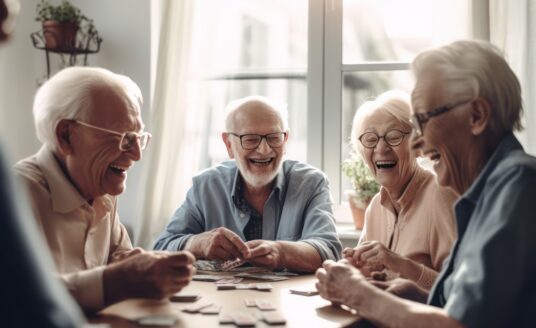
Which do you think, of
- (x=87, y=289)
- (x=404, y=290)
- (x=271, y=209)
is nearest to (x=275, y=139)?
(x=271, y=209)

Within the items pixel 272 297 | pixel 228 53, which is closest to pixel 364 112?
pixel 272 297

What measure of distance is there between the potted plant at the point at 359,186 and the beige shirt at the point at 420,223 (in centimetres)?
93

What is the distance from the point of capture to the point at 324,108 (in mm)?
3982

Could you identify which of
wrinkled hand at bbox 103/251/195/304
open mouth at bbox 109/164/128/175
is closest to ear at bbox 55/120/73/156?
open mouth at bbox 109/164/128/175

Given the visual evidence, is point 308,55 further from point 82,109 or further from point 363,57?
point 82,109

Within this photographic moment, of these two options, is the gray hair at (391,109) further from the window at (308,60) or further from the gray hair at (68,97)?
the window at (308,60)

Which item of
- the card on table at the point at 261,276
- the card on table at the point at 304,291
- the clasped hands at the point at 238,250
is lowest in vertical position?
the card on table at the point at 304,291

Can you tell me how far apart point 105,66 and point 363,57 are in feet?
5.45

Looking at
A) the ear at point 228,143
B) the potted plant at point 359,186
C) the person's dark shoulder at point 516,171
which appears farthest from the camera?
the potted plant at point 359,186

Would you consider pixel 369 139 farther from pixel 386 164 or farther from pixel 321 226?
pixel 321 226

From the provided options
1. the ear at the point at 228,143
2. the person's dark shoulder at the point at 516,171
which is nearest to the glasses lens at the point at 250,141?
the ear at the point at 228,143

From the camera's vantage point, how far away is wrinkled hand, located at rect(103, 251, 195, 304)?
166cm

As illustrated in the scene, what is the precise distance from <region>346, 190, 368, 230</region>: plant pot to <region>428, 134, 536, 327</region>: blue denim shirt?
2120 millimetres

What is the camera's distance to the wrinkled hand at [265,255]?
2.41 m
